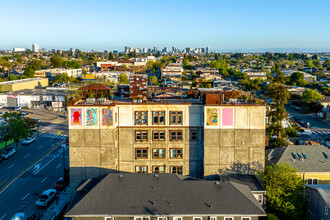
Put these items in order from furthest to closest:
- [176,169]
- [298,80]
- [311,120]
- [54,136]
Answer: [298,80], [311,120], [54,136], [176,169]

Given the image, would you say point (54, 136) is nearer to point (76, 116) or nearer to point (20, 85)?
point (76, 116)

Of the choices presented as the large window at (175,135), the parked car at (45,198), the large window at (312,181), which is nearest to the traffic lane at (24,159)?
the parked car at (45,198)

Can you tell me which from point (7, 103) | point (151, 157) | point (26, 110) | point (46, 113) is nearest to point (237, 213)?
point (151, 157)

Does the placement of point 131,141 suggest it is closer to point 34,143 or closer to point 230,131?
point 230,131

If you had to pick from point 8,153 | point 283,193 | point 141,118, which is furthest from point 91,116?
point 8,153

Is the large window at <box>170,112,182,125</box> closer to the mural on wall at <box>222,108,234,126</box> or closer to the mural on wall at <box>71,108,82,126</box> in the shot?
the mural on wall at <box>222,108,234,126</box>

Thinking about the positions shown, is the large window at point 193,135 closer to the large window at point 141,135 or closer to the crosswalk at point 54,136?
the large window at point 141,135
